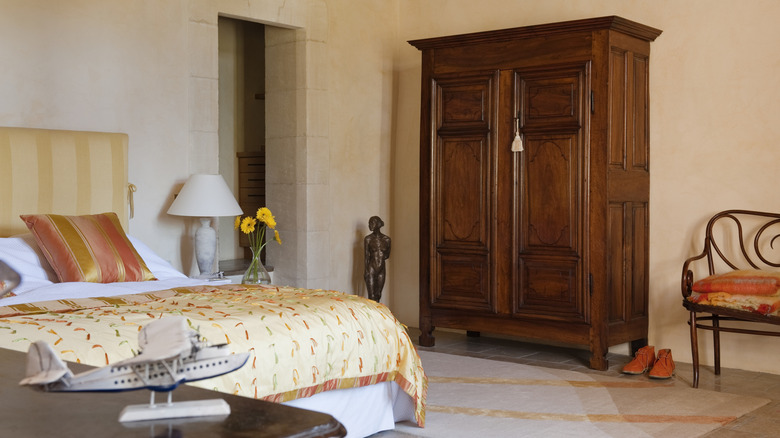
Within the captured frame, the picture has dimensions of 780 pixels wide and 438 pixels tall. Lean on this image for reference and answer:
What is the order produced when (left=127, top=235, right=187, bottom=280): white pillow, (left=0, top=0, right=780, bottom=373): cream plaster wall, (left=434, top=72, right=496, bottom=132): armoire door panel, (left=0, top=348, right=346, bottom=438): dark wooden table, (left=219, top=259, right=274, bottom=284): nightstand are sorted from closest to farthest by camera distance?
1. (left=0, top=348, right=346, bottom=438): dark wooden table
2. (left=127, top=235, right=187, bottom=280): white pillow
3. (left=0, top=0, right=780, bottom=373): cream plaster wall
4. (left=434, top=72, right=496, bottom=132): armoire door panel
5. (left=219, top=259, right=274, bottom=284): nightstand

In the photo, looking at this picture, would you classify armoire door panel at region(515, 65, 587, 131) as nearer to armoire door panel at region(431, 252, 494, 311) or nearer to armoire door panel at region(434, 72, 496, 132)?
armoire door panel at region(434, 72, 496, 132)

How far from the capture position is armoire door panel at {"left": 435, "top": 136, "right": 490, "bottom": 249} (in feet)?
17.5

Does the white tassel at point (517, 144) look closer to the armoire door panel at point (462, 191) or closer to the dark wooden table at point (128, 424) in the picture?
the armoire door panel at point (462, 191)

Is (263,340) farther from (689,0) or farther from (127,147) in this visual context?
(689,0)

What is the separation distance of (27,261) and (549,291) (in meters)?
2.87

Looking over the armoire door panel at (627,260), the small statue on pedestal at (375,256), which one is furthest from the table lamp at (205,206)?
the armoire door panel at (627,260)

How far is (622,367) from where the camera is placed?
4922 mm

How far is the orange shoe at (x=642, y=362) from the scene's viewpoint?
15.5 feet

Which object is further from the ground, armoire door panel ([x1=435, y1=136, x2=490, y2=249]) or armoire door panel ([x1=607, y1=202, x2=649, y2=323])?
armoire door panel ([x1=435, y1=136, x2=490, y2=249])

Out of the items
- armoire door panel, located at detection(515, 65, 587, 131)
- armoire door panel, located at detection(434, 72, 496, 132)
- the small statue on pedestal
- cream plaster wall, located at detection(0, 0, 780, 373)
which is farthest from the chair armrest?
the small statue on pedestal

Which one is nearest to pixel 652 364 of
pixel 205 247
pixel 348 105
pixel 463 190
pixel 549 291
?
pixel 549 291

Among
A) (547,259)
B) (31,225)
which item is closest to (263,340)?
(31,225)

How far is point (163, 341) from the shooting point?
1.18 m

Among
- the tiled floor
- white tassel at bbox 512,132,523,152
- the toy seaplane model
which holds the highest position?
white tassel at bbox 512,132,523,152
